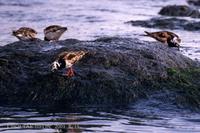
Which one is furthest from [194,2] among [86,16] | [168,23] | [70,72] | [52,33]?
[70,72]

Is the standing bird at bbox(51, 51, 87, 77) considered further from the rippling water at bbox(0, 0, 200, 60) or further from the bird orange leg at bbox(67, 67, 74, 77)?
the rippling water at bbox(0, 0, 200, 60)

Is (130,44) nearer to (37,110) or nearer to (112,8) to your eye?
(37,110)

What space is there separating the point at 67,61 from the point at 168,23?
14280 mm

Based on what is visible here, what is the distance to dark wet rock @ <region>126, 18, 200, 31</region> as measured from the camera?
22278mm

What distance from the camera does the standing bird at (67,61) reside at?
9.46m

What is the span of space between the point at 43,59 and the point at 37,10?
55.4 ft

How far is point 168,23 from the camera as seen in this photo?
23344mm

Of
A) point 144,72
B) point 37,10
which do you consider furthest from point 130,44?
point 37,10

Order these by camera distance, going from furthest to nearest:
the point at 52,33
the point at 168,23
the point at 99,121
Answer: the point at 168,23 < the point at 52,33 < the point at 99,121

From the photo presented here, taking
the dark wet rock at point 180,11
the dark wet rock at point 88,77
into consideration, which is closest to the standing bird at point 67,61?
the dark wet rock at point 88,77

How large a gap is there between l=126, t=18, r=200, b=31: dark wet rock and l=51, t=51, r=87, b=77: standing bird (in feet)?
41.8

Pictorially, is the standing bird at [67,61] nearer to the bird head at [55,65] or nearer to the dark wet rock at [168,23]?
the bird head at [55,65]

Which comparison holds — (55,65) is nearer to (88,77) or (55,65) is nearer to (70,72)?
(70,72)

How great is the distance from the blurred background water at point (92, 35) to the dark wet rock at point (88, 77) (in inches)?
13.4
